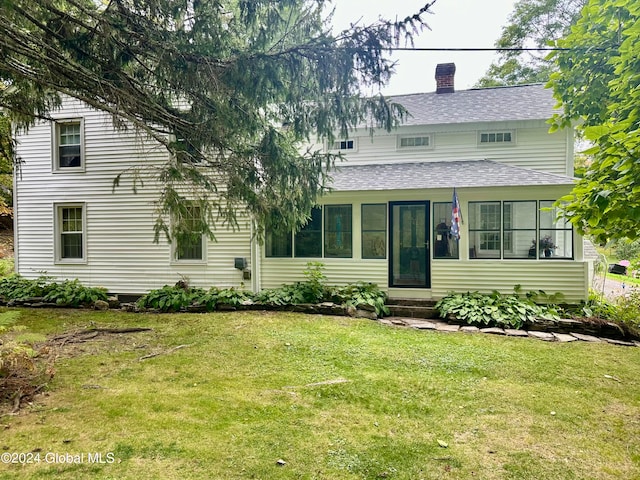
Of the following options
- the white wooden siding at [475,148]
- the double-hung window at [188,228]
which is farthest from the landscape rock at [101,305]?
the white wooden siding at [475,148]

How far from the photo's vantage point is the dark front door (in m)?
8.54

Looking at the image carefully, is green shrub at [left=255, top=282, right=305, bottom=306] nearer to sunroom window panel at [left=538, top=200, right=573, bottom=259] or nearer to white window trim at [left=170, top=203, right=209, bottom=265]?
white window trim at [left=170, top=203, right=209, bottom=265]

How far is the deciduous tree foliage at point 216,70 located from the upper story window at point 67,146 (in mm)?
4576

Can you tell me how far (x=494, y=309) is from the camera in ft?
23.6

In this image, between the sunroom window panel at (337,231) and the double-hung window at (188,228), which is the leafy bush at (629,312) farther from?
the double-hung window at (188,228)

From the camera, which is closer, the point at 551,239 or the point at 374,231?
the point at 551,239

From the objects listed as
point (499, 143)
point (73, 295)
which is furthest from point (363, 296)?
point (73, 295)

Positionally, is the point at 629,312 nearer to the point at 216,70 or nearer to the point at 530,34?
the point at 216,70

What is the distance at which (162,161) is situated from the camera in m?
9.70

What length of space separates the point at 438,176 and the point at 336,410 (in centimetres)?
661

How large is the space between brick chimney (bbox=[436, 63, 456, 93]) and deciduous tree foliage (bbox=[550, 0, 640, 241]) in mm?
8403

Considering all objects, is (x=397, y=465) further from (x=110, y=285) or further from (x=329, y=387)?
(x=110, y=285)

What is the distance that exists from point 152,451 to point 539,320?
6753 millimetres

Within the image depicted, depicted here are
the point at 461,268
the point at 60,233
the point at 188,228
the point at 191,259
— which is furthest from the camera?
the point at 60,233
